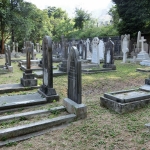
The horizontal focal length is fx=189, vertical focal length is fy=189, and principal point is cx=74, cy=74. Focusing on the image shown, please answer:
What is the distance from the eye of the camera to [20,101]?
5.42m

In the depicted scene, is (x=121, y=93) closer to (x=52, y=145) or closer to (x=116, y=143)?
(x=116, y=143)

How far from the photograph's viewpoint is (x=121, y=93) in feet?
18.3

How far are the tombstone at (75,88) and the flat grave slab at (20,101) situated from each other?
3.61 feet

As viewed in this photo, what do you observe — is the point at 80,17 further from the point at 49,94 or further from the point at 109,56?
the point at 49,94

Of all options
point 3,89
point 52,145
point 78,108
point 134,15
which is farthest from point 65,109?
point 134,15

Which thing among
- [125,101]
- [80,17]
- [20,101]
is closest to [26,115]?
[20,101]

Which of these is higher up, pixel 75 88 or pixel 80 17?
pixel 80 17

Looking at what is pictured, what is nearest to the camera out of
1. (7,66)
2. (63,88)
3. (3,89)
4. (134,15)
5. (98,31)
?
(3,89)

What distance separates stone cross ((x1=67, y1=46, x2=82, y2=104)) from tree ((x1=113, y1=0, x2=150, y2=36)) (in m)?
18.6

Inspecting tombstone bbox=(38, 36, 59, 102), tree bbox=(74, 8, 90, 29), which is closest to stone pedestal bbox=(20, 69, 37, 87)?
tombstone bbox=(38, 36, 59, 102)

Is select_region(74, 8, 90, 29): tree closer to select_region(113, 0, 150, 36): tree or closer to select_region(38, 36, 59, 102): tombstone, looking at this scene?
select_region(113, 0, 150, 36): tree

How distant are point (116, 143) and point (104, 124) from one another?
0.79 meters

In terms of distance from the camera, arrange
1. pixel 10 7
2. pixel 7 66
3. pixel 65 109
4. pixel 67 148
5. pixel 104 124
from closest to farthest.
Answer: pixel 67 148
pixel 104 124
pixel 65 109
pixel 7 66
pixel 10 7

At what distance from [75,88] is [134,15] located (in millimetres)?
20055
